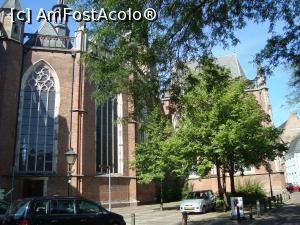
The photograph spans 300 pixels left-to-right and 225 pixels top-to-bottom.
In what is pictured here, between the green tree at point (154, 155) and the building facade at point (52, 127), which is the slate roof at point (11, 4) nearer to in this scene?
the building facade at point (52, 127)

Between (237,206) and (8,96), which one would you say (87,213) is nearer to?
(237,206)

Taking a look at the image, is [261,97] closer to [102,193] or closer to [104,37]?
[102,193]

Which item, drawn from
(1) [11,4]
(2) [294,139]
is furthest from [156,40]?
(2) [294,139]

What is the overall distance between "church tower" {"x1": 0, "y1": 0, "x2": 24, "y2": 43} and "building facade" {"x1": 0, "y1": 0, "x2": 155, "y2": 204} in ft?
0.25

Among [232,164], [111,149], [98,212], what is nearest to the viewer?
[98,212]

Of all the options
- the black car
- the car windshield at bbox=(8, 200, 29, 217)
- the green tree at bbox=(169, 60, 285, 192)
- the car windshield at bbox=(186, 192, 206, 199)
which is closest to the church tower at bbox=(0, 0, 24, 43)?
the green tree at bbox=(169, 60, 285, 192)

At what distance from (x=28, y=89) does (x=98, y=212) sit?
815 inches

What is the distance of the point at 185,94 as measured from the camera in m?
11.7

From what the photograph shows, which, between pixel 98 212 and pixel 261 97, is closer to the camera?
pixel 98 212

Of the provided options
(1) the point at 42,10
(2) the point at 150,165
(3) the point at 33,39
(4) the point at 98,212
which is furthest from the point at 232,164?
(3) the point at 33,39

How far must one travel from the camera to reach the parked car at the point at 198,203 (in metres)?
21.6

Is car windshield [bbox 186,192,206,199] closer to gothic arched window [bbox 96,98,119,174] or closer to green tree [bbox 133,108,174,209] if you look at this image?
green tree [bbox 133,108,174,209]

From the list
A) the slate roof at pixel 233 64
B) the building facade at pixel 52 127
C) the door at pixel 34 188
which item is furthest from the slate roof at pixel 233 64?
the door at pixel 34 188

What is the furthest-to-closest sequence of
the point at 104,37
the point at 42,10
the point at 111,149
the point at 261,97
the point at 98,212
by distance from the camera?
the point at 261,97 < the point at 111,149 < the point at 42,10 < the point at 98,212 < the point at 104,37
